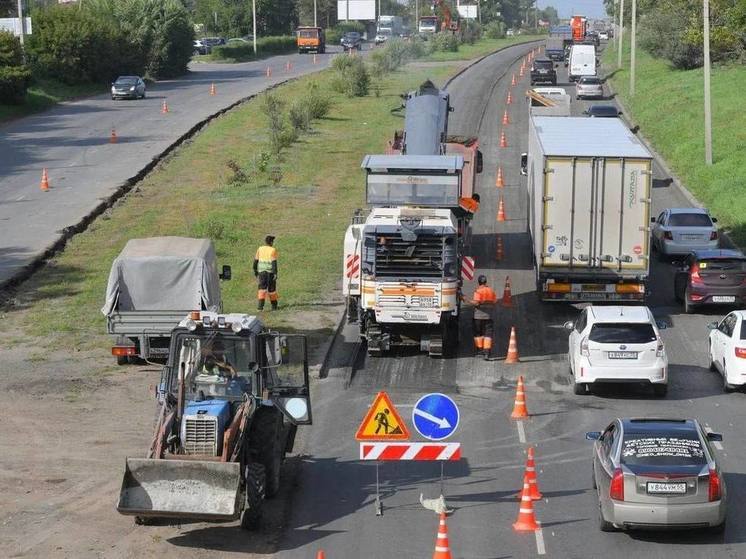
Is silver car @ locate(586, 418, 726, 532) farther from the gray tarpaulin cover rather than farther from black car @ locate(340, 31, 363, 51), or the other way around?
black car @ locate(340, 31, 363, 51)

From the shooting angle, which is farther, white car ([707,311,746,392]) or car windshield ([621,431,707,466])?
white car ([707,311,746,392])

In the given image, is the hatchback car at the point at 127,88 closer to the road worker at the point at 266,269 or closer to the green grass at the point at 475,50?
the green grass at the point at 475,50

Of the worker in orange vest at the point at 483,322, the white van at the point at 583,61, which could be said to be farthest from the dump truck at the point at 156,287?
the white van at the point at 583,61

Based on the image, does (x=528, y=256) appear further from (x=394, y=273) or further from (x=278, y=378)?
(x=278, y=378)

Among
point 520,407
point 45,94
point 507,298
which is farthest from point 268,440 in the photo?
point 45,94

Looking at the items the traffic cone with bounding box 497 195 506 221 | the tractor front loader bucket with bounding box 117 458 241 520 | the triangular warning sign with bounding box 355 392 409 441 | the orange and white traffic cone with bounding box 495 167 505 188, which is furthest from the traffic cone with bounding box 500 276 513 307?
the orange and white traffic cone with bounding box 495 167 505 188

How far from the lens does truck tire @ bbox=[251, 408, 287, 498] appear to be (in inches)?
653

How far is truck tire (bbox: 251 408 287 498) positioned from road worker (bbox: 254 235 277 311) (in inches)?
504

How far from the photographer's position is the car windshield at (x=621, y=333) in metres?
23.7

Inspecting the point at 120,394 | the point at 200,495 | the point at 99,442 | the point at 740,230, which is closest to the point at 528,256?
the point at 740,230

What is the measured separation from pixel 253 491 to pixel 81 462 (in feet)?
14.5

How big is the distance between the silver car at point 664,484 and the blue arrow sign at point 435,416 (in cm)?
201

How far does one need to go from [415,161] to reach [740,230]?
15940mm

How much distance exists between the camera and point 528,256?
3809 cm
